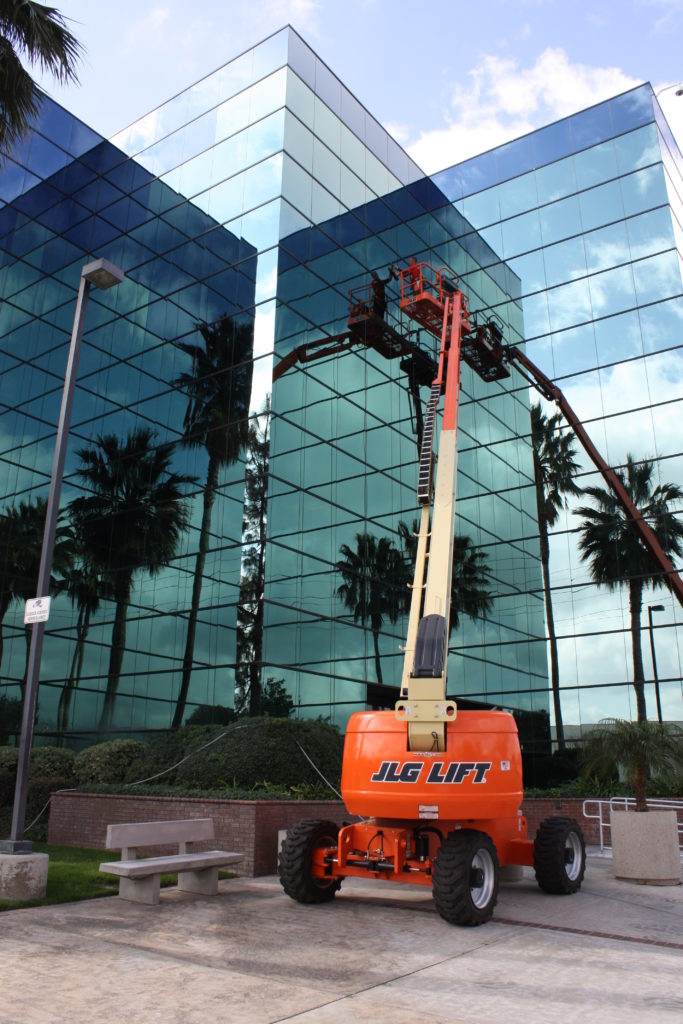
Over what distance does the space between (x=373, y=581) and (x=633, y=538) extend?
7700 mm

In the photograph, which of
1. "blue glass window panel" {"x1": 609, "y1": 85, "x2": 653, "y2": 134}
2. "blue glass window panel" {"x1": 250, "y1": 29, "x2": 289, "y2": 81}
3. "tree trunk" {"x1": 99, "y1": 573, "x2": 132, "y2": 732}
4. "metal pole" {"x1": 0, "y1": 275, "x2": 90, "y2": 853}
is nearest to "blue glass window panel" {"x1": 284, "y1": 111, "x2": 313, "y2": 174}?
"blue glass window panel" {"x1": 250, "y1": 29, "x2": 289, "y2": 81}

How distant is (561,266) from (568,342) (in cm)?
293

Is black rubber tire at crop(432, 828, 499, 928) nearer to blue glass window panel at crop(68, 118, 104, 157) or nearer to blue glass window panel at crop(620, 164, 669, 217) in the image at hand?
blue glass window panel at crop(620, 164, 669, 217)

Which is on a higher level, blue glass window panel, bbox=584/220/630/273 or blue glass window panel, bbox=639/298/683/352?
→ blue glass window panel, bbox=584/220/630/273

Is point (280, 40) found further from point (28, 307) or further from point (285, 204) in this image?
point (28, 307)

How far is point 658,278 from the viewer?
81.8 feet

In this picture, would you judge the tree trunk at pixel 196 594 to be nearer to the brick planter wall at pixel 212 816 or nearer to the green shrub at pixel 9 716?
the brick planter wall at pixel 212 816

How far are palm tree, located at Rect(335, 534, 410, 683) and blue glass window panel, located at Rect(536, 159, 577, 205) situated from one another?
46.4ft

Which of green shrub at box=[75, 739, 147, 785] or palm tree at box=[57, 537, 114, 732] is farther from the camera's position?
palm tree at box=[57, 537, 114, 732]

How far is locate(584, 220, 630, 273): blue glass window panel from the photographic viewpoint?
25969 millimetres

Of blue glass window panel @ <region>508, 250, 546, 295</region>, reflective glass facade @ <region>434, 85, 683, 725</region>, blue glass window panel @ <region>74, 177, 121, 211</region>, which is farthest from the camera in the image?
blue glass window panel @ <region>508, 250, 546, 295</region>

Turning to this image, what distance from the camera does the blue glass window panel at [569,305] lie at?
2645cm

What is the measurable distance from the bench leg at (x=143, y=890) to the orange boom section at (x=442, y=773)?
239cm

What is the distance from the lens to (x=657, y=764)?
14.4 m
